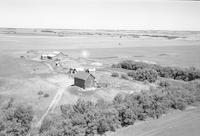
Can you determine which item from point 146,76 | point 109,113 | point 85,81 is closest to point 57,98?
point 85,81

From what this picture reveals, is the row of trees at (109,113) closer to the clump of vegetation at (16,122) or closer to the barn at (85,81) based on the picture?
the clump of vegetation at (16,122)

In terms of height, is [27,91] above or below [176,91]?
below

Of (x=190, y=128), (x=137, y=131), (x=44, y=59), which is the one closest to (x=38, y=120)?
(x=137, y=131)

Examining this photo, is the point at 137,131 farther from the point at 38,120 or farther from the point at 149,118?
the point at 38,120

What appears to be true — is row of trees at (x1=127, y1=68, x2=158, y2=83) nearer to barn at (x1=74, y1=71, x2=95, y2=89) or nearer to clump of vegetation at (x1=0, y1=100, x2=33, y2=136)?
barn at (x1=74, y1=71, x2=95, y2=89)

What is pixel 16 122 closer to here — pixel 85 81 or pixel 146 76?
pixel 85 81

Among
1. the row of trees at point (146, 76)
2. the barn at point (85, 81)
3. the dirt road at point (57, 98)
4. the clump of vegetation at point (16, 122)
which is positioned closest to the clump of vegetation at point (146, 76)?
the row of trees at point (146, 76)
